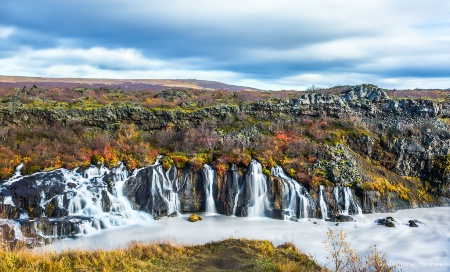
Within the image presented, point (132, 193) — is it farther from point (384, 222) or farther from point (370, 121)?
point (370, 121)

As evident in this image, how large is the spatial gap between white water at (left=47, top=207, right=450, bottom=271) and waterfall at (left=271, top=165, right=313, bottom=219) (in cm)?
93

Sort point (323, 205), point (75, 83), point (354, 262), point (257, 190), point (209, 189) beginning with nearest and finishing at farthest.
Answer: point (354, 262), point (323, 205), point (257, 190), point (209, 189), point (75, 83)

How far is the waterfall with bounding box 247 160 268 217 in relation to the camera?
2369 centimetres

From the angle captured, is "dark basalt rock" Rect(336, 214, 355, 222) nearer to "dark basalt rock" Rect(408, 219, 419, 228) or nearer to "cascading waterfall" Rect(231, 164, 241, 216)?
"dark basalt rock" Rect(408, 219, 419, 228)

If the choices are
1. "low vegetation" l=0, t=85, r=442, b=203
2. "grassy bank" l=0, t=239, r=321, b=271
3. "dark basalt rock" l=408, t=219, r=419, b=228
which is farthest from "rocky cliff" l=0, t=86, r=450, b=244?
"grassy bank" l=0, t=239, r=321, b=271

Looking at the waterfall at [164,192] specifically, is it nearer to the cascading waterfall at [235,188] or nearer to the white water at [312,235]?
the white water at [312,235]

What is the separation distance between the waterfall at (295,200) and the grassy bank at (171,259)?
7157mm

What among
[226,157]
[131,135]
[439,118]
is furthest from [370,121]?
[131,135]

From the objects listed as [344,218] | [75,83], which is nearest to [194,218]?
[344,218]

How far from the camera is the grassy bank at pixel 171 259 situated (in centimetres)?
1032

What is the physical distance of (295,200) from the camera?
78.5 ft

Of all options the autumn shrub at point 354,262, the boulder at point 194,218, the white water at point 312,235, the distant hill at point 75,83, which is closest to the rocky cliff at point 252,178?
the white water at point 312,235

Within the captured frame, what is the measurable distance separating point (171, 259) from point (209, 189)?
11.6m

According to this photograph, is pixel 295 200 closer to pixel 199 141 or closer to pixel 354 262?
pixel 199 141
